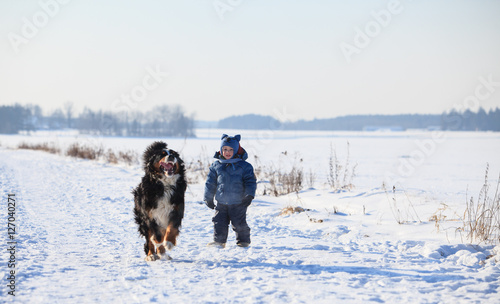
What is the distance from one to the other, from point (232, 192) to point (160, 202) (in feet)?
3.64

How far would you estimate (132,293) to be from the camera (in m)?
3.34

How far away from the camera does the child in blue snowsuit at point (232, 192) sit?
16.9 feet

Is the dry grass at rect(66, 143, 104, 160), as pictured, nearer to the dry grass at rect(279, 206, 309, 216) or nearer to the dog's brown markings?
the dry grass at rect(279, 206, 309, 216)

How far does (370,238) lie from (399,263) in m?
1.20

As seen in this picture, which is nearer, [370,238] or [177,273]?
[177,273]

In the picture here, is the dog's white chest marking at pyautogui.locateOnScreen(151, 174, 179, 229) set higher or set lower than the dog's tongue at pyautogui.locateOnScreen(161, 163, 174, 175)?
lower

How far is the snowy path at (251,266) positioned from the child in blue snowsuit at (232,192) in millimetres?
262

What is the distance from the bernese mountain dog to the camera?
438cm

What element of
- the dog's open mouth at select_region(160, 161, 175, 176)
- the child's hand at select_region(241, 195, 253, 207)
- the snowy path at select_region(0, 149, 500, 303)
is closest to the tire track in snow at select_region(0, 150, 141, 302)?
the snowy path at select_region(0, 149, 500, 303)

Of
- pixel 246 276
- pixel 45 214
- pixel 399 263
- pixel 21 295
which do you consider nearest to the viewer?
pixel 21 295

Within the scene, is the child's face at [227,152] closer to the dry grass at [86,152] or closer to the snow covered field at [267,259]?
the snow covered field at [267,259]

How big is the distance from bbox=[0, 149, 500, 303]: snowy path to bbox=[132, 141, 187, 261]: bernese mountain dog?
0.25 meters

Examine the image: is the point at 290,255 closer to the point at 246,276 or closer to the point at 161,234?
the point at 246,276

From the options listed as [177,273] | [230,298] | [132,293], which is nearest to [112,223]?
[177,273]
